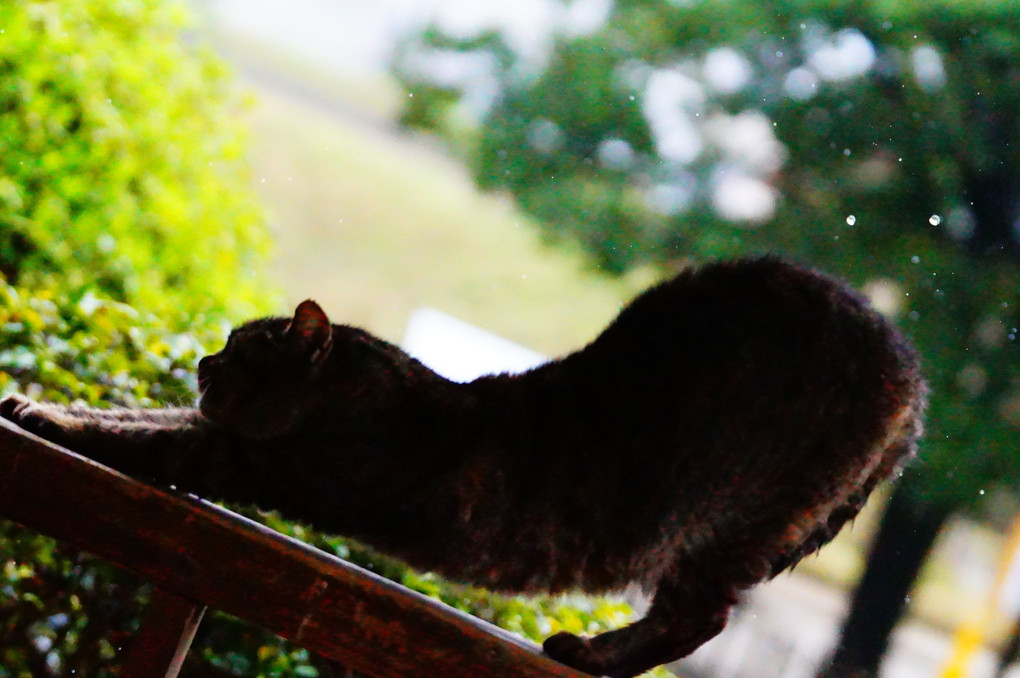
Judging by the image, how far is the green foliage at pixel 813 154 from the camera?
247 centimetres

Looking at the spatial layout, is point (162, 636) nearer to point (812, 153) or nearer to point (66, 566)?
point (66, 566)

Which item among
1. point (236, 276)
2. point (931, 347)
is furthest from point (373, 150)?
point (931, 347)

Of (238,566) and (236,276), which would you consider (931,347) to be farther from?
(238,566)

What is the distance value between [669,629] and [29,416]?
73 cm

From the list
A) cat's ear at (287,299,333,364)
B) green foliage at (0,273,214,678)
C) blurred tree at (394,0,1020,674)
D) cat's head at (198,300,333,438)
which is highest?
blurred tree at (394,0,1020,674)

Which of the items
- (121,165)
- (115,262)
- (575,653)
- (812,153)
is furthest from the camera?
(812,153)

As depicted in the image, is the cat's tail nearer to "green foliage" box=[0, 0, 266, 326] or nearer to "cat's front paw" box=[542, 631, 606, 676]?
"cat's front paw" box=[542, 631, 606, 676]

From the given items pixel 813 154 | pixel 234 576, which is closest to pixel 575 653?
pixel 234 576

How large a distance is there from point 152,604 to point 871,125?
2.36 metres

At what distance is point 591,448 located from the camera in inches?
41.4

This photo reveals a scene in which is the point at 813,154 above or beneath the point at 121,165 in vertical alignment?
above

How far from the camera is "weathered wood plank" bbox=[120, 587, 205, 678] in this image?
2.90 ft

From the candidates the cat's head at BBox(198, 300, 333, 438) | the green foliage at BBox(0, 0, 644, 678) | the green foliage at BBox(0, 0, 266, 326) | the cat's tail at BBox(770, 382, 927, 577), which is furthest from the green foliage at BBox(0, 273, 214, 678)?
the cat's tail at BBox(770, 382, 927, 577)

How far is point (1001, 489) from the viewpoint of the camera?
2383mm
